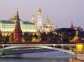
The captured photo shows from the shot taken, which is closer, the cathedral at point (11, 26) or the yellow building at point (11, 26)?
the cathedral at point (11, 26)

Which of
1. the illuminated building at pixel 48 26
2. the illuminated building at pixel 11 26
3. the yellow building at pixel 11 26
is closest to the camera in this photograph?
the illuminated building at pixel 11 26

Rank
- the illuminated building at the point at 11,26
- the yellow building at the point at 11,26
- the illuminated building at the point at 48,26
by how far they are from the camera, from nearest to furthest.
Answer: the illuminated building at the point at 11,26 < the yellow building at the point at 11,26 < the illuminated building at the point at 48,26

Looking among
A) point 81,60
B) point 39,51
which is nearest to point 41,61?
point 81,60

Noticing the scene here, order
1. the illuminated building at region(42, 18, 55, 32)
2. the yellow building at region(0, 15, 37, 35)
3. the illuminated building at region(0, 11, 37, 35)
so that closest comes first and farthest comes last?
1. the illuminated building at region(0, 11, 37, 35)
2. the yellow building at region(0, 15, 37, 35)
3. the illuminated building at region(42, 18, 55, 32)

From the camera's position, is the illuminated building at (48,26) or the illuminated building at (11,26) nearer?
the illuminated building at (11,26)

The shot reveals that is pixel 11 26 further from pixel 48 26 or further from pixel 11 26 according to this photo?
pixel 48 26

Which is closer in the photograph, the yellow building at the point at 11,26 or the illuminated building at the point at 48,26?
the yellow building at the point at 11,26

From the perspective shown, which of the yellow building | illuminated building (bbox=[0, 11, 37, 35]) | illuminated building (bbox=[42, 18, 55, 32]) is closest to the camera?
illuminated building (bbox=[0, 11, 37, 35])

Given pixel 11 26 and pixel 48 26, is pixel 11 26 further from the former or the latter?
pixel 48 26

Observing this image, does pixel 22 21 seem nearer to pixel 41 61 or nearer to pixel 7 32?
pixel 7 32

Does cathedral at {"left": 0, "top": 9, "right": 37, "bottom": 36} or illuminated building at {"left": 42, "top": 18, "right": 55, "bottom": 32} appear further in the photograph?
illuminated building at {"left": 42, "top": 18, "right": 55, "bottom": 32}

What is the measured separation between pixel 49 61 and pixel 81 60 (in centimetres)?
207

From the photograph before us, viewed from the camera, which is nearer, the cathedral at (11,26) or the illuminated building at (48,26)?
the cathedral at (11,26)

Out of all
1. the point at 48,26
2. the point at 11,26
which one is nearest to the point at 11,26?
the point at 11,26
